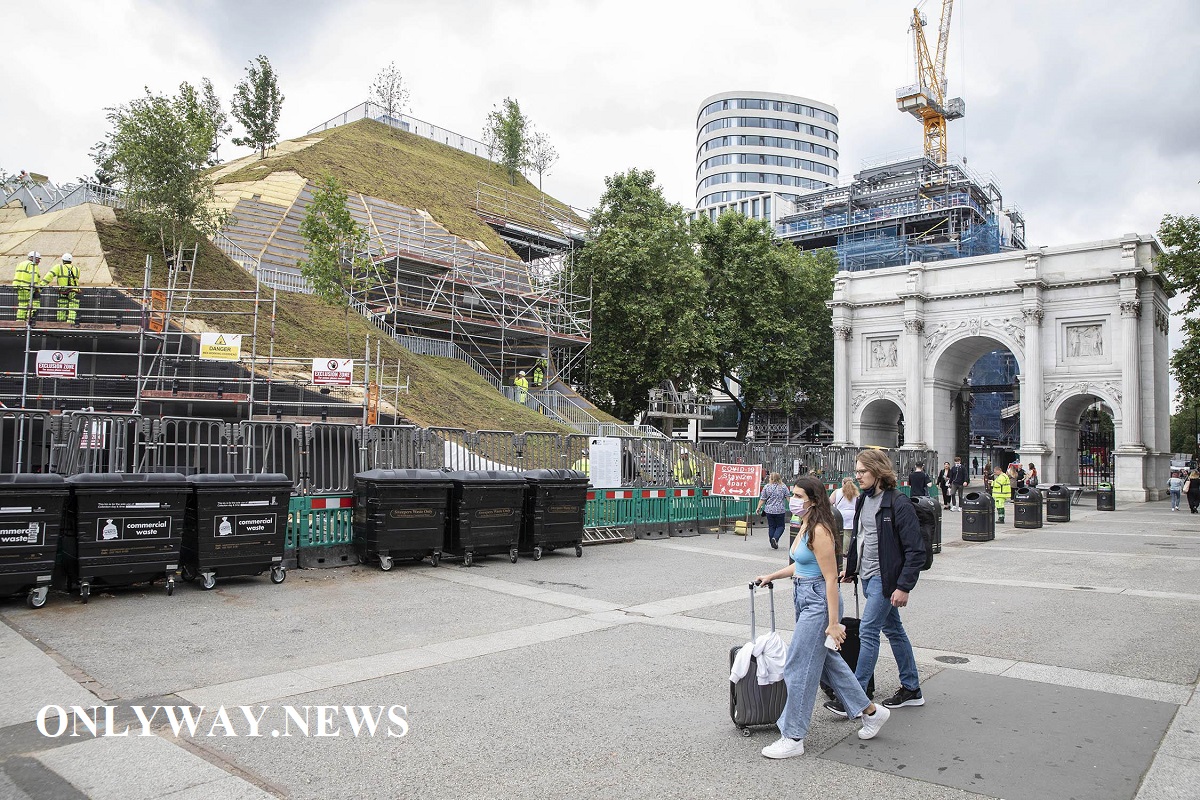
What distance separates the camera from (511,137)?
66875 millimetres

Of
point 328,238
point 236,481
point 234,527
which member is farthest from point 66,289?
point 234,527

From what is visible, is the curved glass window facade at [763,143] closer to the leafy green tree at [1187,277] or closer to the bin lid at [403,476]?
the leafy green tree at [1187,277]

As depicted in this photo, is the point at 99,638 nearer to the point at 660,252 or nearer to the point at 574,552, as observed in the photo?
the point at 574,552

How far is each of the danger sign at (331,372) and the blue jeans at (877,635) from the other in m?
16.7

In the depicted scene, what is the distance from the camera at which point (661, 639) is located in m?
8.02

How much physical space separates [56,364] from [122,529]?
457 inches

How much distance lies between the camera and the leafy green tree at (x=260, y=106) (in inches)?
1885

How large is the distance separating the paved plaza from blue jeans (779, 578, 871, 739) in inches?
9.4

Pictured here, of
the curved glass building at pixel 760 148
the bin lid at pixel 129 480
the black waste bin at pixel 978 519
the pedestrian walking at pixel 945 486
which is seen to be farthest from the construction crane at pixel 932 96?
the bin lid at pixel 129 480

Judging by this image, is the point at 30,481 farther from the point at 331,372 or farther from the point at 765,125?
the point at 765,125

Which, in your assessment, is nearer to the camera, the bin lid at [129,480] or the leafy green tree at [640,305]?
the bin lid at [129,480]

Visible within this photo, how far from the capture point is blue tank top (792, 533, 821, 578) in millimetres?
5113


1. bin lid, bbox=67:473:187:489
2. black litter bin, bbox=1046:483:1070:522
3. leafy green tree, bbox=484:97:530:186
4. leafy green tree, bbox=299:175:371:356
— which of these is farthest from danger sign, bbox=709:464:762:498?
leafy green tree, bbox=484:97:530:186

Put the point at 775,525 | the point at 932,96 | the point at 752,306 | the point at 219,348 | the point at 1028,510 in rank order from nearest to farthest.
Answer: the point at 775,525 < the point at 219,348 < the point at 1028,510 < the point at 752,306 < the point at 932,96
